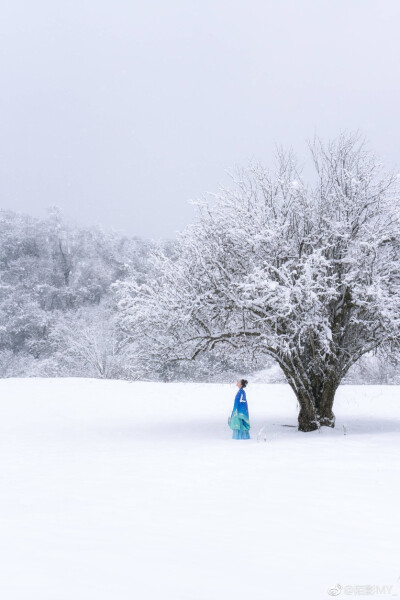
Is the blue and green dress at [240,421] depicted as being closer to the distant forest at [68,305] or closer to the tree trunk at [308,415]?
the tree trunk at [308,415]

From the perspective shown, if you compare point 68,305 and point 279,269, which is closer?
point 279,269

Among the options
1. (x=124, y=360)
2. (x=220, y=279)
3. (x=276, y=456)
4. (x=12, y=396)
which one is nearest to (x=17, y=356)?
(x=124, y=360)

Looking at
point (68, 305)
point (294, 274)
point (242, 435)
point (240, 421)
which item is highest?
point (68, 305)

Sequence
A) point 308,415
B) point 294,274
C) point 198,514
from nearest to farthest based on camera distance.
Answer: point 198,514
point 294,274
point 308,415

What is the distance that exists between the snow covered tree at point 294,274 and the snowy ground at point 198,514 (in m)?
1.83

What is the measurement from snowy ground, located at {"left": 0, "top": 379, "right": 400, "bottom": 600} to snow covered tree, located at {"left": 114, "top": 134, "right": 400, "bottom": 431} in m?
1.83

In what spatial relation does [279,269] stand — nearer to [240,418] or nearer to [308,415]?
[240,418]

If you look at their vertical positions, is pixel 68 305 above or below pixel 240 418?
above

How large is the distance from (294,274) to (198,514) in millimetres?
7874

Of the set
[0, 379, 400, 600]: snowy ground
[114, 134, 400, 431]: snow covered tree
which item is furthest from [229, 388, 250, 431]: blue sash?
[114, 134, 400, 431]: snow covered tree

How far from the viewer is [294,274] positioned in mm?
13312

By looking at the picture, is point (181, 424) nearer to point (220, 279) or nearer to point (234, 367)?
point (220, 279)

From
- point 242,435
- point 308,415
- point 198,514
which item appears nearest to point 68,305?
point 308,415

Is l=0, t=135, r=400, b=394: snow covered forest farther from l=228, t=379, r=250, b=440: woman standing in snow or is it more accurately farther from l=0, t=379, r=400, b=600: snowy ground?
l=0, t=379, r=400, b=600: snowy ground
